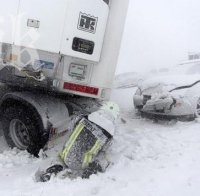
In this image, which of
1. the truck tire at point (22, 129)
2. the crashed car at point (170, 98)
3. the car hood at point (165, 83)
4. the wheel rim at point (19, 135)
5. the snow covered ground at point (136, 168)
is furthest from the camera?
the car hood at point (165, 83)

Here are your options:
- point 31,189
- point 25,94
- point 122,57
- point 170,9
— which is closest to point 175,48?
point 122,57

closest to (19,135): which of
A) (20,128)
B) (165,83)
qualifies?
(20,128)

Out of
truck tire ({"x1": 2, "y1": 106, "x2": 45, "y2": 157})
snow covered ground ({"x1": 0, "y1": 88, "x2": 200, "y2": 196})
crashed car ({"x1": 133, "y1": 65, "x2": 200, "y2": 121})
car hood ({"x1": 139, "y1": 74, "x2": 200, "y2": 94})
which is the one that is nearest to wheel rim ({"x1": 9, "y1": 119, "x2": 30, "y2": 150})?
truck tire ({"x1": 2, "y1": 106, "x2": 45, "y2": 157})

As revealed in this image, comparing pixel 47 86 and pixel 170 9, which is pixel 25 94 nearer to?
pixel 47 86

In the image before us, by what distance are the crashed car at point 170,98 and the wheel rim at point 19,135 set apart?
241 cm

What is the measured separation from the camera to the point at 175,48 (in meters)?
18.8

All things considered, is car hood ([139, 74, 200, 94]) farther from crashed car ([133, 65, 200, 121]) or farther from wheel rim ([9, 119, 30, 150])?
wheel rim ([9, 119, 30, 150])

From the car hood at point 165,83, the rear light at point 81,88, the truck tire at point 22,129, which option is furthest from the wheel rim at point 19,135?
the car hood at point 165,83

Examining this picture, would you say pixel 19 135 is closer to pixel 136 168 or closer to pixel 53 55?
pixel 53 55

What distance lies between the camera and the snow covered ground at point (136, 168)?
185 inches

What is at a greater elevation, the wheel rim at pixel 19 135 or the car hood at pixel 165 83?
the car hood at pixel 165 83

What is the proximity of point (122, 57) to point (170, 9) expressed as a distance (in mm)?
7742

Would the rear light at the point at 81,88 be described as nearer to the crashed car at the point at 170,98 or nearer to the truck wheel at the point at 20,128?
the truck wheel at the point at 20,128

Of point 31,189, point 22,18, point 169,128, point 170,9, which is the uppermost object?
point 170,9
